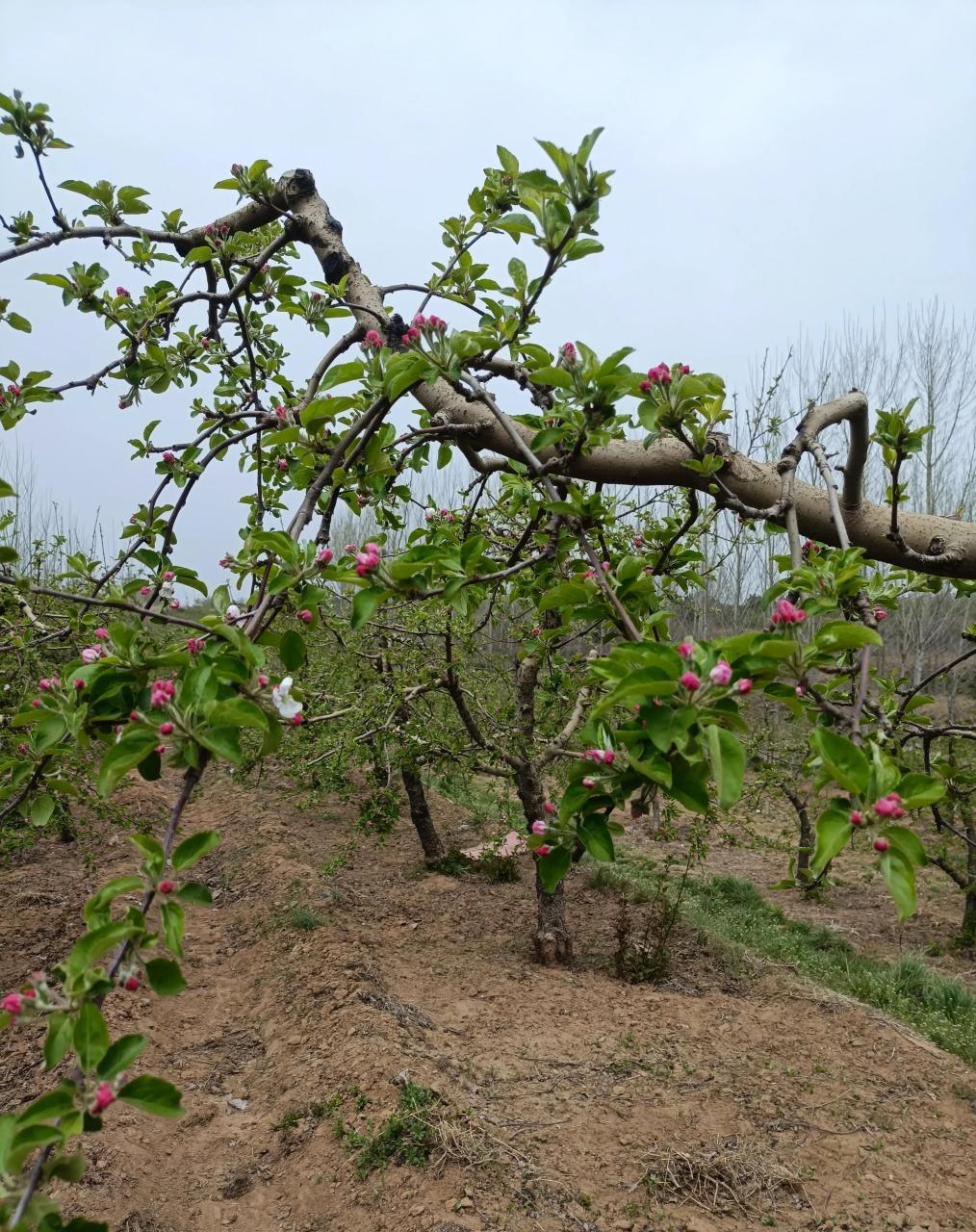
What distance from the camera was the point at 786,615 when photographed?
3.08 ft

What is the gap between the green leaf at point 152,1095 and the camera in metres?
0.70

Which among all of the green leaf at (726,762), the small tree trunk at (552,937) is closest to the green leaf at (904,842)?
the green leaf at (726,762)

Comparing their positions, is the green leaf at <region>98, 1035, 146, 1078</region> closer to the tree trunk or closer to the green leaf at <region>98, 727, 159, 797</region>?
the green leaf at <region>98, 727, 159, 797</region>

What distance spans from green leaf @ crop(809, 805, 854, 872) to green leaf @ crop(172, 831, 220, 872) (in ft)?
2.08

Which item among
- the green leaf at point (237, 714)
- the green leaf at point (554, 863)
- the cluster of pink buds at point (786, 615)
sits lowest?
the green leaf at point (554, 863)

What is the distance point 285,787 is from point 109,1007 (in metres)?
5.12

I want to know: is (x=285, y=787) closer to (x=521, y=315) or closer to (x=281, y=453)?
(x=281, y=453)

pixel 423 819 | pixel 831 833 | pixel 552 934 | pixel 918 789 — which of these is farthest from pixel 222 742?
pixel 423 819

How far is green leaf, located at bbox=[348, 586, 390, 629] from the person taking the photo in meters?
1.09

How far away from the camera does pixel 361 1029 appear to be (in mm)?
3857

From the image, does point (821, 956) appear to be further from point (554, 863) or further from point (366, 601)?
point (366, 601)

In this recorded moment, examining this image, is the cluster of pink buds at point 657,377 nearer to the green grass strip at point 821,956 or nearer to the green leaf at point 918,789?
the green leaf at point 918,789

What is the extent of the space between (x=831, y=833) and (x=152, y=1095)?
0.71 meters

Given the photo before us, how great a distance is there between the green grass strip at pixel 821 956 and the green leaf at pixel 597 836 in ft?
15.4
